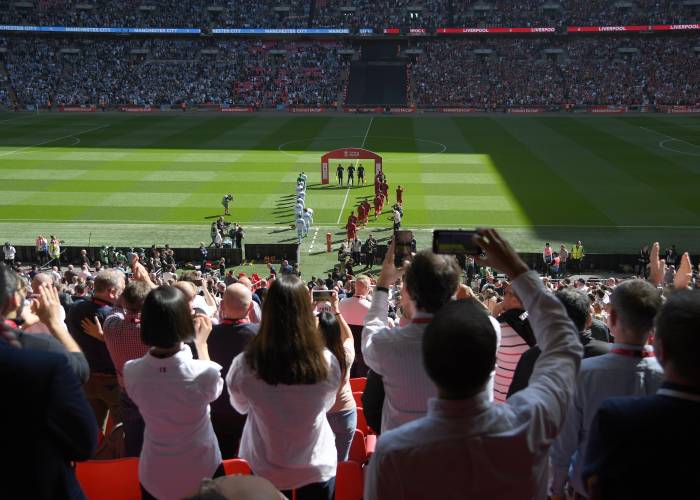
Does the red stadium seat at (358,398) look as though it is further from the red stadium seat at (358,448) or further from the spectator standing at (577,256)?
the spectator standing at (577,256)

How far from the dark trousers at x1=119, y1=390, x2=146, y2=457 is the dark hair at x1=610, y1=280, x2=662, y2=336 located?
3.45m

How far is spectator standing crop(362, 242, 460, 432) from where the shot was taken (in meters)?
4.21

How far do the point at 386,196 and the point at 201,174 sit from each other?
10.8m

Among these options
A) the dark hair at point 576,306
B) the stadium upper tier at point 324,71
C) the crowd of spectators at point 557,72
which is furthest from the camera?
the stadium upper tier at point 324,71

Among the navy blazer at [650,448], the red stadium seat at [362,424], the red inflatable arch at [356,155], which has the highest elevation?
the navy blazer at [650,448]

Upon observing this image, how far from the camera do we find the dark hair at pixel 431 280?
4.19 meters

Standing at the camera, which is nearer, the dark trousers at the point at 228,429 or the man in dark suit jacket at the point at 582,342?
the man in dark suit jacket at the point at 582,342

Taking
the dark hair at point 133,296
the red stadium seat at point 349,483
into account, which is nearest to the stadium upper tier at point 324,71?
the dark hair at point 133,296

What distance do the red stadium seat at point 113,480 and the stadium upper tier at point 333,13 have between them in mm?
74816

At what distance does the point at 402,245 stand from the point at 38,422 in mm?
2707

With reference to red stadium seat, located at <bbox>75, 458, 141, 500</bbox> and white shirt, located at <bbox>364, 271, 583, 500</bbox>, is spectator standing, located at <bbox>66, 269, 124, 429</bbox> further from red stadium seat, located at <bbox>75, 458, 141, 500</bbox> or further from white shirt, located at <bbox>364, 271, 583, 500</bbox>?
white shirt, located at <bbox>364, 271, 583, 500</bbox>

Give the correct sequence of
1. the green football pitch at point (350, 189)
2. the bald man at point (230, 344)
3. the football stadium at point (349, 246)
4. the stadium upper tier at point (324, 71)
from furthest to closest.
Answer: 1. the stadium upper tier at point (324, 71)
2. the green football pitch at point (350, 189)
3. the bald man at point (230, 344)
4. the football stadium at point (349, 246)

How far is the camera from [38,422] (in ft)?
11.0

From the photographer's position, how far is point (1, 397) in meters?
3.28
